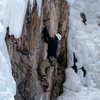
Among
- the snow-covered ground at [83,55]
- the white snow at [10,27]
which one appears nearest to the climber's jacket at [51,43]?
the snow-covered ground at [83,55]

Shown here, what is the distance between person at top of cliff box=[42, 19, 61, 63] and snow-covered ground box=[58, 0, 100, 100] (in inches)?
38.6

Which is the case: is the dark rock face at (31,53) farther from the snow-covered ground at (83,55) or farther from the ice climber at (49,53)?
the snow-covered ground at (83,55)

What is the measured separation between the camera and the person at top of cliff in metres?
9.01

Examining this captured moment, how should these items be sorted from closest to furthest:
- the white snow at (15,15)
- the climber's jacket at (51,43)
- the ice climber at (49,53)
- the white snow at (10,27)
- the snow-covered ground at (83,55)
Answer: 1. the white snow at (10,27)
2. the white snow at (15,15)
3. the ice climber at (49,53)
4. the climber's jacket at (51,43)
5. the snow-covered ground at (83,55)

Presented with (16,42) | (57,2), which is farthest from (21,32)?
(57,2)

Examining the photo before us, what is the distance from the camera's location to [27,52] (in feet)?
24.3

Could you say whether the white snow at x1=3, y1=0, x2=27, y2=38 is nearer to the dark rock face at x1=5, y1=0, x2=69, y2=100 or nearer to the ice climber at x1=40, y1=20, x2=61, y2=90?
the dark rock face at x1=5, y1=0, x2=69, y2=100

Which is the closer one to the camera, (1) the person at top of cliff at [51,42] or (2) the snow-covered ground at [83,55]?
(1) the person at top of cliff at [51,42]

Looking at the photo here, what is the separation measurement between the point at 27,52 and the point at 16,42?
0.67m

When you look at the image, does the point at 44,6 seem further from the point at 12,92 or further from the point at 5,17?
the point at 12,92

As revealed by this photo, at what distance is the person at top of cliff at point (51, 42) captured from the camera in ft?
29.6

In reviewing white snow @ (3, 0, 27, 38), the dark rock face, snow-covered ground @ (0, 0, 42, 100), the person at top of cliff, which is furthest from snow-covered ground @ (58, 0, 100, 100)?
white snow @ (3, 0, 27, 38)

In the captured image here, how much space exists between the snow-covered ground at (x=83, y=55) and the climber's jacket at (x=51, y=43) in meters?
0.99

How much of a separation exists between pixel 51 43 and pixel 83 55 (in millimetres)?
2094
